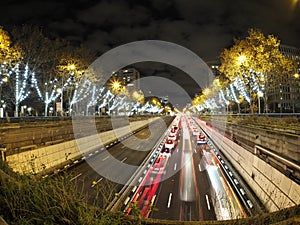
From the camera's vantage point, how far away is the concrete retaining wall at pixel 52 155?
46.7 ft

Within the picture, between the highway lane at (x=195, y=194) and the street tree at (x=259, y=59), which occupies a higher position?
the street tree at (x=259, y=59)

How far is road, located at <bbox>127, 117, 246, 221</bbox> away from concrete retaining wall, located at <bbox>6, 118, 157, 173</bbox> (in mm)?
6372

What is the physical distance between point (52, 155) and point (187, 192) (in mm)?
10905

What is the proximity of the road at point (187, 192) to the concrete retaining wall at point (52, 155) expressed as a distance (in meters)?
6.37

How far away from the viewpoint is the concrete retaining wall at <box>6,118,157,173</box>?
1423 centimetres

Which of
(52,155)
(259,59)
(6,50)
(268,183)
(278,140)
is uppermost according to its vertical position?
(6,50)

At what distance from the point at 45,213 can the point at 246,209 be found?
12.6m

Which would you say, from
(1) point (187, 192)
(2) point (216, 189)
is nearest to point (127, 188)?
(1) point (187, 192)

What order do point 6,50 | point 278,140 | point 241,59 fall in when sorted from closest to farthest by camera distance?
point 278,140
point 6,50
point 241,59

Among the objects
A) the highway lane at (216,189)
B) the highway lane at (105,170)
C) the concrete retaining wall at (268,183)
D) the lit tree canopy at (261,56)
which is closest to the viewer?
the concrete retaining wall at (268,183)

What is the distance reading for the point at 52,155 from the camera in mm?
18969

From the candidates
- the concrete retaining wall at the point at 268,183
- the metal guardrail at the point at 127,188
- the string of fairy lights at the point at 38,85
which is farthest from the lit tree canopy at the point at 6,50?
the concrete retaining wall at the point at 268,183

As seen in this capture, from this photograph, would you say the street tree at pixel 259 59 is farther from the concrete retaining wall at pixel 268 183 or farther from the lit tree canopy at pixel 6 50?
the lit tree canopy at pixel 6 50

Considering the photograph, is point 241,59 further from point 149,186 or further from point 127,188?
point 127,188
